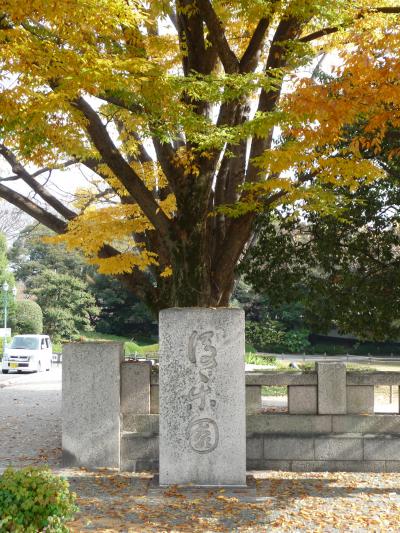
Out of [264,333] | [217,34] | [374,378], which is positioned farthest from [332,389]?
[264,333]

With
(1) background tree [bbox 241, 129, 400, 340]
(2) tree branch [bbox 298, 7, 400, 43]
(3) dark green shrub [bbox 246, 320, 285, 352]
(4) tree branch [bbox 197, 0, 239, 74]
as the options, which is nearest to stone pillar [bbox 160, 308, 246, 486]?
(4) tree branch [bbox 197, 0, 239, 74]

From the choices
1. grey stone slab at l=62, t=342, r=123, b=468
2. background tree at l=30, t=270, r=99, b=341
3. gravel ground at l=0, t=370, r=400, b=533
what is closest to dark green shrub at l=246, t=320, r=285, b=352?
background tree at l=30, t=270, r=99, b=341

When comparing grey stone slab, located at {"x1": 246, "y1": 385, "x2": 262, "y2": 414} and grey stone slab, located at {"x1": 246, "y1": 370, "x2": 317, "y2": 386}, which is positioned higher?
grey stone slab, located at {"x1": 246, "y1": 370, "x2": 317, "y2": 386}

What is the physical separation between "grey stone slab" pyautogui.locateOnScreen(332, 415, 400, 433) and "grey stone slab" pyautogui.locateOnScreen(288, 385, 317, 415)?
344mm

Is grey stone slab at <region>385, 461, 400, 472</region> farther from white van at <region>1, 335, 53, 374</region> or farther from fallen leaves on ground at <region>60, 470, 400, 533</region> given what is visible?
white van at <region>1, 335, 53, 374</region>

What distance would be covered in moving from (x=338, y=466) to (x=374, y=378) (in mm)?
1304

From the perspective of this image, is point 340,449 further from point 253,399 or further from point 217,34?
point 217,34

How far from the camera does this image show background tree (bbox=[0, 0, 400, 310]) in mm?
8320

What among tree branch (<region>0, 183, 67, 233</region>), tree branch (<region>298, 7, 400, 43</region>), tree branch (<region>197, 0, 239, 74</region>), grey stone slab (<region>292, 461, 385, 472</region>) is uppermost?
tree branch (<region>298, 7, 400, 43</region>)

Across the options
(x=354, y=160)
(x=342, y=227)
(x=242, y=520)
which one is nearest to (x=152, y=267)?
(x=342, y=227)

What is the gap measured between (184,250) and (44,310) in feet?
121

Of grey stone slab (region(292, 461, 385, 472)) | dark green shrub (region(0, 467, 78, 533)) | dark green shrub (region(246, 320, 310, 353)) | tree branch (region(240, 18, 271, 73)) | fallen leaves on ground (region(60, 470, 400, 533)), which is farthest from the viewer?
dark green shrub (region(246, 320, 310, 353))

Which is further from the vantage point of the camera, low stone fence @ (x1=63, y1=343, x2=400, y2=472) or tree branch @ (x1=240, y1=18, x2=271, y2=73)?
tree branch @ (x1=240, y1=18, x2=271, y2=73)

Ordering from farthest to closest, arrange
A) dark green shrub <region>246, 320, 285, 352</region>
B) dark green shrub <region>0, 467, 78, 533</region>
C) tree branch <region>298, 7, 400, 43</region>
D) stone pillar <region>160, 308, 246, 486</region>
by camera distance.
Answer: dark green shrub <region>246, 320, 285, 352</region>, tree branch <region>298, 7, 400, 43</region>, stone pillar <region>160, 308, 246, 486</region>, dark green shrub <region>0, 467, 78, 533</region>
